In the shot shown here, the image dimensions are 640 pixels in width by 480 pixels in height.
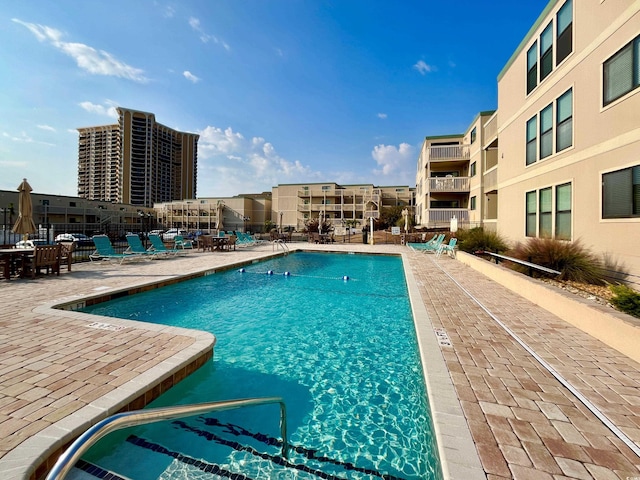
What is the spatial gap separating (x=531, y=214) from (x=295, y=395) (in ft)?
35.1

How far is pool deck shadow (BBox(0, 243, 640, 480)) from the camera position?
6.58 ft

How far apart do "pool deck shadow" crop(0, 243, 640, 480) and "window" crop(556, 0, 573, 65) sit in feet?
24.2

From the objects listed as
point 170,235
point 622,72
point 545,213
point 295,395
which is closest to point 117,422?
point 295,395

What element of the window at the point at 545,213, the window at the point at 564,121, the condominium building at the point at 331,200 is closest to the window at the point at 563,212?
the window at the point at 545,213

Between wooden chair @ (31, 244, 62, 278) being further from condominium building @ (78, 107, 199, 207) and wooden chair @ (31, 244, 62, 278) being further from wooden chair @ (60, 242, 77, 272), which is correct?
condominium building @ (78, 107, 199, 207)

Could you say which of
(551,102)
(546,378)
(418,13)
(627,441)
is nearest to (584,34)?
(551,102)

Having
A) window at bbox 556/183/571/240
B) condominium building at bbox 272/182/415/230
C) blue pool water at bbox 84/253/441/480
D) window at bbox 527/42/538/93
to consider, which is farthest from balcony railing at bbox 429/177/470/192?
condominium building at bbox 272/182/415/230

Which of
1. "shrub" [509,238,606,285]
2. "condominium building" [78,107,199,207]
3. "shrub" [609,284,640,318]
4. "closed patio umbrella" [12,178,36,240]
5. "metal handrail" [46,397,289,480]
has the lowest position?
"metal handrail" [46,397,289,480]

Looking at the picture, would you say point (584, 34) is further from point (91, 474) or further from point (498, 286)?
point (91, 474)

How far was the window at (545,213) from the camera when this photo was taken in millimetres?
9219

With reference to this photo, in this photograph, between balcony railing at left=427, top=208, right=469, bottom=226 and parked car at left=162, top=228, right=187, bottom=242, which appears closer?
balcony railing at left=427, top=208, right=469, bottom=226

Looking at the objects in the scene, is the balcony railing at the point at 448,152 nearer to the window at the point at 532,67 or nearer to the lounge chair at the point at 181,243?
the window at the point at 532,67

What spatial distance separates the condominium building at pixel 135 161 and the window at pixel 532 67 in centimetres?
8810

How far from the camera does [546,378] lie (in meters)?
3.08
